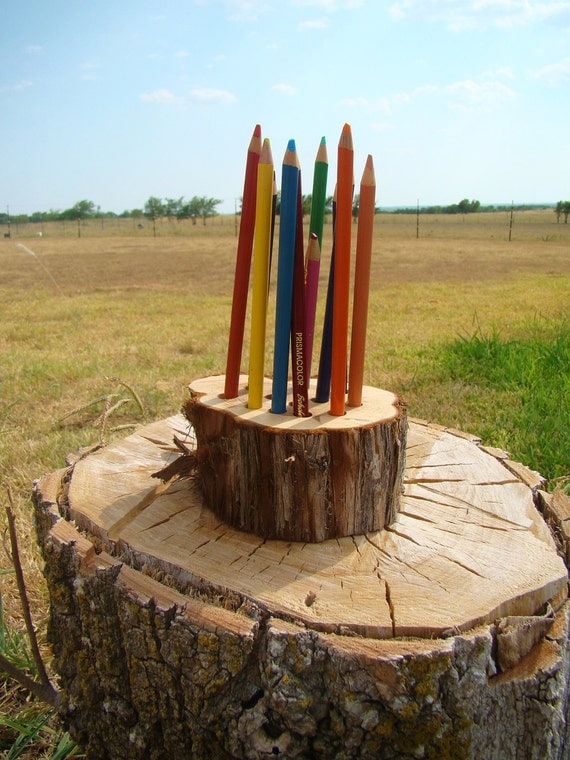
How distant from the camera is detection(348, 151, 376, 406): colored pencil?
1.23 m

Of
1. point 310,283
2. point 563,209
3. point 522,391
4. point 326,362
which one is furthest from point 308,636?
point 563,209

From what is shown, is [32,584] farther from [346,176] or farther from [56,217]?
[56,217]

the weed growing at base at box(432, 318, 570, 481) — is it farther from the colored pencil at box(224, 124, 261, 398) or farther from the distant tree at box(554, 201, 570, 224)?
the distant tree at box(554, 201, 570, 224)

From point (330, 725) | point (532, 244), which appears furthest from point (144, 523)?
point (532, 244)

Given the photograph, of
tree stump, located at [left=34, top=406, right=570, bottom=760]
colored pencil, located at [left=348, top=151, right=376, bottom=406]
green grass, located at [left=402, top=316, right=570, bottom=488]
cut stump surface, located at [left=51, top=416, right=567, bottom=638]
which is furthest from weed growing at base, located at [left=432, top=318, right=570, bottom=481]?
colored pencil, located at [left=348, top=151, right=376, bottom=406]

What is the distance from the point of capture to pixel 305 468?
1235mm

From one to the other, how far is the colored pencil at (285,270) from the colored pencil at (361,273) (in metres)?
0.13

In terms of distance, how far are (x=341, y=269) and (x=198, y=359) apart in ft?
11.9

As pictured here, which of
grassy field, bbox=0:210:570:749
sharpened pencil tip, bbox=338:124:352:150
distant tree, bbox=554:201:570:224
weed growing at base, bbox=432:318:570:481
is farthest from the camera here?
distant tree, bbox=554:201:570:224

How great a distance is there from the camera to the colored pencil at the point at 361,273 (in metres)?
1.23

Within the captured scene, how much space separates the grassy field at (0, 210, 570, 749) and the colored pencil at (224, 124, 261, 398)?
2.07 feet

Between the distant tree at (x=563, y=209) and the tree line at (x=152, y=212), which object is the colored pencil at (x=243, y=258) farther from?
the tree line at (x=152, y=212)

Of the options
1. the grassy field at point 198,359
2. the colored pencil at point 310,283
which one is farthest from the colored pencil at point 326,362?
the grassy field at point 198,359

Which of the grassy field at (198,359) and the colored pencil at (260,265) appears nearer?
the colored pencil at (260,265)
